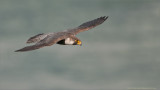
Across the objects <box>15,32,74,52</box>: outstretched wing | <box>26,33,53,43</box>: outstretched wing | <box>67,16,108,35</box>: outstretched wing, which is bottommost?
<box>15,32,74,52</box>: outstretched wing

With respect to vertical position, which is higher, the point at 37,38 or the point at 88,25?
the point at 88,25

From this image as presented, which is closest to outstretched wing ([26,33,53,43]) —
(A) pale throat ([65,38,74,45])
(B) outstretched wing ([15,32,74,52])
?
(B) outstretched wing ([15,32,74,52])

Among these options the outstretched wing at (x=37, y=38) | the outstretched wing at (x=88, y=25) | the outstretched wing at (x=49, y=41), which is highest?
the outstretched wing at (x=88, y=25)

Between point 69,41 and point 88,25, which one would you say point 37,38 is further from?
point 88,25

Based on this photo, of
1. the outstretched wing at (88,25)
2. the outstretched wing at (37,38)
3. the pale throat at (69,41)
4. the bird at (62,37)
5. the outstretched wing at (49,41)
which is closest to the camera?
the outstretched wing at (49,41)

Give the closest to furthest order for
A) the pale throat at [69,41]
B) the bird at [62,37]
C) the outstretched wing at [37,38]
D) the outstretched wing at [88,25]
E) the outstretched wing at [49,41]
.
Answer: the outstretched wing at [49,41] → the bird at [62,37] → the pale throat at [69,41] → the outstretched wing at [37,38] → the outstretched wing at [88,25]

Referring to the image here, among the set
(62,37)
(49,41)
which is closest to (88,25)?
(62,37)

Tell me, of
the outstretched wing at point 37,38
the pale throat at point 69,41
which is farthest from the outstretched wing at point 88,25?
the outstretched wing at point 37,38

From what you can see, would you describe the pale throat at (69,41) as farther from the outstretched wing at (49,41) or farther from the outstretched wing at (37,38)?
the outstretched wing at (37,38)

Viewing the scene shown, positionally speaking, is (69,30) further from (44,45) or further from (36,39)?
(44,45)

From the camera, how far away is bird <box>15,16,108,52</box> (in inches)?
661

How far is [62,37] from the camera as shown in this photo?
17.9 metres

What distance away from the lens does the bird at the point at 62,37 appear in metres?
16.8

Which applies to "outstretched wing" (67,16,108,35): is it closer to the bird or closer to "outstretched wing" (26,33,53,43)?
the bird
